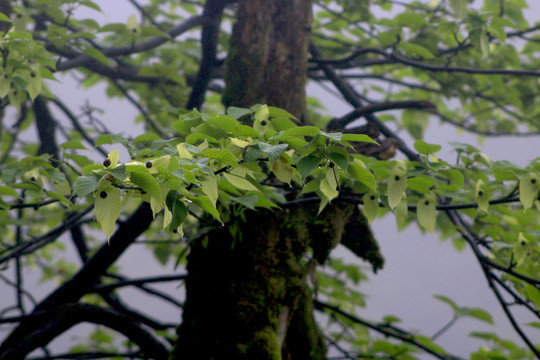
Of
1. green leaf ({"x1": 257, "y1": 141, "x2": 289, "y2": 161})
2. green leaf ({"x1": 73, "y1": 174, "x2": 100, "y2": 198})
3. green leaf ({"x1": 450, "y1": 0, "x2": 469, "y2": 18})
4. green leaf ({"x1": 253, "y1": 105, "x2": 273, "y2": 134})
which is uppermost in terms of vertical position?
green leaf ({"x1": 450, "y1": 0, "x2": 469, "y2": 18})

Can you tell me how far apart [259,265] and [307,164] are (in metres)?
0.54

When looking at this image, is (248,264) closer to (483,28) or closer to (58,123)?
(483,28)

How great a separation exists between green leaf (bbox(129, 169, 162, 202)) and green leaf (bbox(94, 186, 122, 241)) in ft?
0.18

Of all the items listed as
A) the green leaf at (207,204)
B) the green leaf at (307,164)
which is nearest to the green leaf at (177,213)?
the green leaf at (207,204)

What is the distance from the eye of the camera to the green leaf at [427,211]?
868 mm

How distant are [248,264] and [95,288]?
621mm

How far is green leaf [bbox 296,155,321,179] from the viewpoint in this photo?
0.59 metres

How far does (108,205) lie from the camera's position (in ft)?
1.76

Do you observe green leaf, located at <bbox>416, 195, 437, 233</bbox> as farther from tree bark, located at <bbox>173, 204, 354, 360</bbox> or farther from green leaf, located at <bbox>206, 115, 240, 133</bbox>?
→ green leaf, located at <bbox>206, 115, 240, 133</bbox>

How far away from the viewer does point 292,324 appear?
120 centimetres

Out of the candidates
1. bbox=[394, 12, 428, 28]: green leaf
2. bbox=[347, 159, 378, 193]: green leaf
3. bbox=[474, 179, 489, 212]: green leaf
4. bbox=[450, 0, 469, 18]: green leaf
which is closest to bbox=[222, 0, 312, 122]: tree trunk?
bbox=[394, 12, 428, 28]: green leaf

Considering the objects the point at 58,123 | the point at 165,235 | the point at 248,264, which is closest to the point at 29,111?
the point at 58,123

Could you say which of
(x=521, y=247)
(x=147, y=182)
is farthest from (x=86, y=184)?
(x=521, y=247)

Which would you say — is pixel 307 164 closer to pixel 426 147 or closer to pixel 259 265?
pixel 426 147
